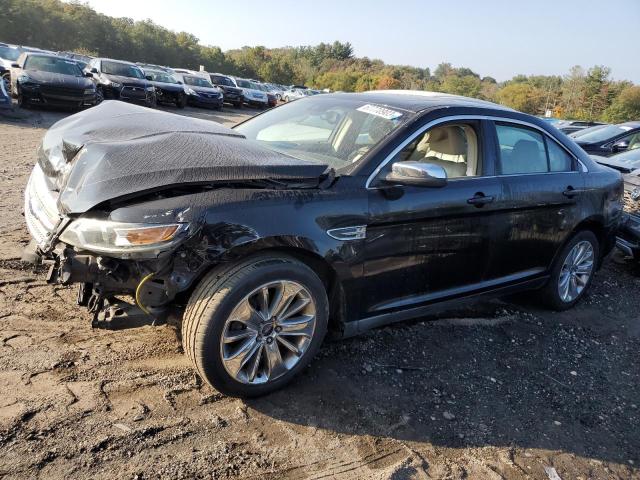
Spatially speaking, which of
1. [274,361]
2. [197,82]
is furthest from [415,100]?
[197,82]

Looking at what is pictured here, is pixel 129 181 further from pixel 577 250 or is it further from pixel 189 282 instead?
pixel 577 250

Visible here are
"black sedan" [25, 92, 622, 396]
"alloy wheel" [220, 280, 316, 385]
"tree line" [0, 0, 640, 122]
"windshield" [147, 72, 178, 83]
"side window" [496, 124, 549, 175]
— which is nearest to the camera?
"black sedan" [25, 92, 622, 396]

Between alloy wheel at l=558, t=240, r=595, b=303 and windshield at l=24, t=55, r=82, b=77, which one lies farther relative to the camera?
→ windshield at l=24, t=55, r=82, b=77

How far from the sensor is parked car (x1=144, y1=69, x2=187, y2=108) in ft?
69.1

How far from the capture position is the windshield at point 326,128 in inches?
134

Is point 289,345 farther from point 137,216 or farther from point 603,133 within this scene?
point 603,133

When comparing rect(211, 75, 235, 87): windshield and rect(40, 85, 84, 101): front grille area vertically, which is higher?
rect(211, 75, 235, 87): windshield

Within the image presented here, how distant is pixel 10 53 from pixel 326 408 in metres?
20.7

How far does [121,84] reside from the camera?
57.6 feet

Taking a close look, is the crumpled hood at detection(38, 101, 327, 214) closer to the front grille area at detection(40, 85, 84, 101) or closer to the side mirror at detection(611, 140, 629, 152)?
the side mirror at detection(611, 140, 629, 152)

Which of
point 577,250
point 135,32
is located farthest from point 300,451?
point 135,32

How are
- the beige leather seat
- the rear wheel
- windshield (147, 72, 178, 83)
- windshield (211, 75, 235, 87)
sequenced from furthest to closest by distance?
windshield (211, 75, 235, 87)
windshield (147, 72, 178, 83)
the rear wheel
the beige leather seat

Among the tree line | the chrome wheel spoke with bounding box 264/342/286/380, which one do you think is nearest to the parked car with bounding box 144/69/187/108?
the chrome wheel spoke with bounding box 264/342/286/380

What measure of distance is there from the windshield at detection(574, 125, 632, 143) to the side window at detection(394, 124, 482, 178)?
8281 millimetres
